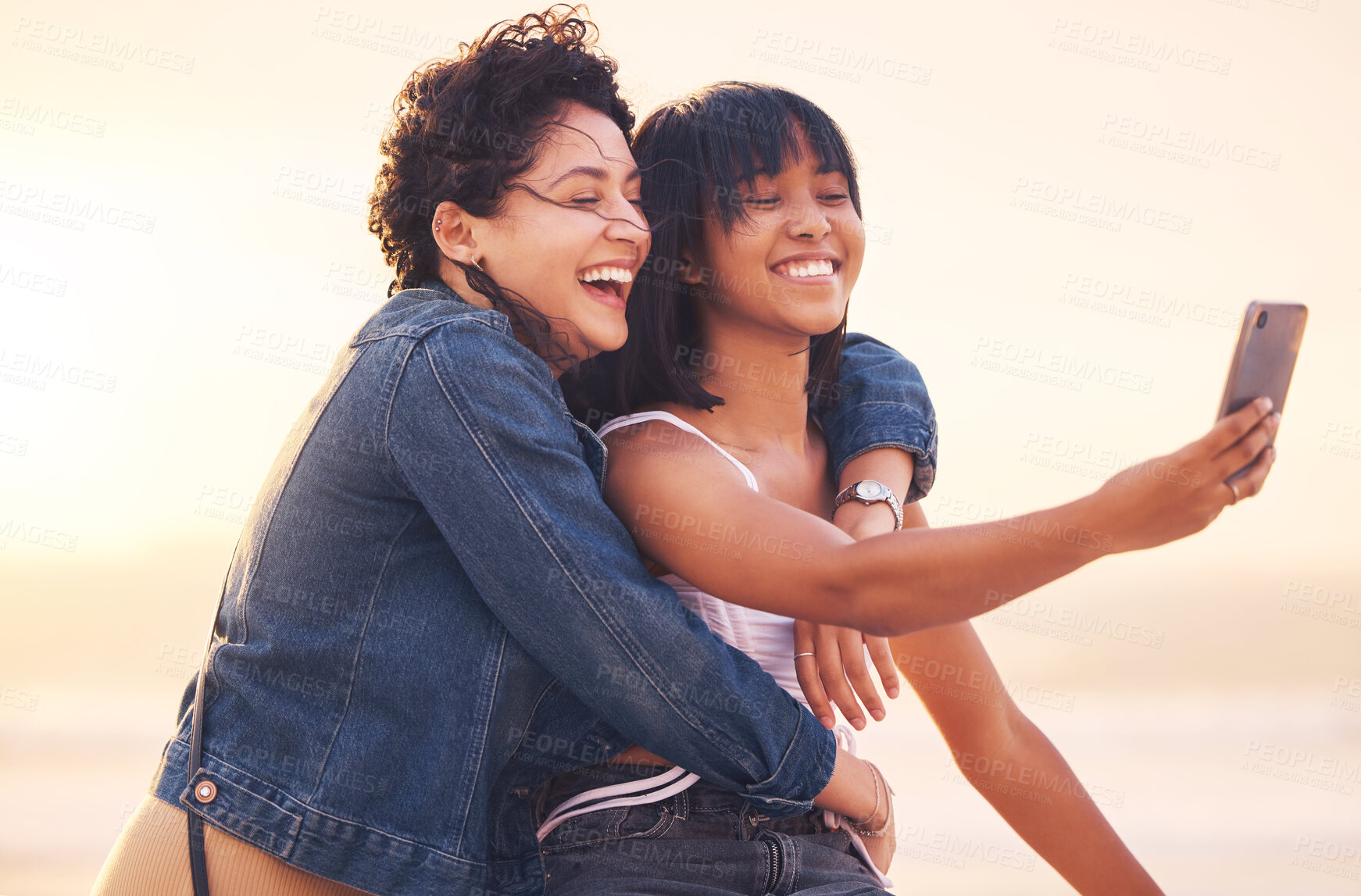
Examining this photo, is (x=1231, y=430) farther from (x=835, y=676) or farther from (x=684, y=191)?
(x=684, y=191)

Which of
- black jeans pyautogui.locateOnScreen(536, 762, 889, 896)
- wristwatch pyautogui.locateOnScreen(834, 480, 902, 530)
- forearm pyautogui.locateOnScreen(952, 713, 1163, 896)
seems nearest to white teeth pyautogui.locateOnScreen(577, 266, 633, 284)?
wristwatch pyautogui.locateOnScreen(834, 480, 902, 530)

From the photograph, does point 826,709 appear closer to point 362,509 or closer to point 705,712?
point 705,712

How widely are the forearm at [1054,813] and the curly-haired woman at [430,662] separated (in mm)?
591

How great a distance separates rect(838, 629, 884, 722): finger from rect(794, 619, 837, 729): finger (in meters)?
0.04

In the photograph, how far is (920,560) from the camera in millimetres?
1337

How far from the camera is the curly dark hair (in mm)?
1634

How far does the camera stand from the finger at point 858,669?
5.43ft

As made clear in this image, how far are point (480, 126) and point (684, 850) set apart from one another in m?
1.05

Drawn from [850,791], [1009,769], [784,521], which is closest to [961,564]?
[784,521]

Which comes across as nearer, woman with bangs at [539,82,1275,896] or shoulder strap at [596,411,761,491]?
woman with bangs at [539,82,1275,896]

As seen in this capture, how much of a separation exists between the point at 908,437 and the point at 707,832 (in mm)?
730

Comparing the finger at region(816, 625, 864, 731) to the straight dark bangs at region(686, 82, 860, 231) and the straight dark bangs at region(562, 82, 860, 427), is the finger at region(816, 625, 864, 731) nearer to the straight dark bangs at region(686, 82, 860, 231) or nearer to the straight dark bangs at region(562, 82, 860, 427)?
the straight dark bangs at region(562, 82, 860, 427)

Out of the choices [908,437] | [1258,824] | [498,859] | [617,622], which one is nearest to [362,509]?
[617,622]

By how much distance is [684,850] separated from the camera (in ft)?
4.98
